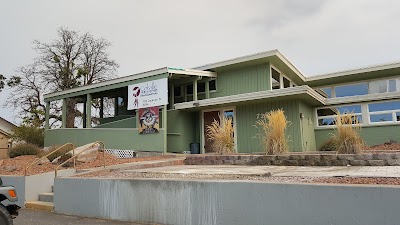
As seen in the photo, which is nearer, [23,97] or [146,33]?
[146,33]

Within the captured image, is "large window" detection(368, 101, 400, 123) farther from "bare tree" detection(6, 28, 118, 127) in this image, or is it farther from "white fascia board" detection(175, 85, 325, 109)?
"bare tree" detection(6, 28, 118, 127)

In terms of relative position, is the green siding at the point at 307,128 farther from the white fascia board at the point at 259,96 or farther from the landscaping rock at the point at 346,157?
the landscaping rock at the point at 346,157

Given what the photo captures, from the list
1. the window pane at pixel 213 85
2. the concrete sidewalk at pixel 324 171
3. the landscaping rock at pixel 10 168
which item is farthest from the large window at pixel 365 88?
the landscaping rock at pixel 10 168

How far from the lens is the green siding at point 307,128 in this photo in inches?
562

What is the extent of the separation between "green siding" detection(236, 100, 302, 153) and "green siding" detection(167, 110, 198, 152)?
2697 mm

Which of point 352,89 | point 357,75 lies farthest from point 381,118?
point 352,89

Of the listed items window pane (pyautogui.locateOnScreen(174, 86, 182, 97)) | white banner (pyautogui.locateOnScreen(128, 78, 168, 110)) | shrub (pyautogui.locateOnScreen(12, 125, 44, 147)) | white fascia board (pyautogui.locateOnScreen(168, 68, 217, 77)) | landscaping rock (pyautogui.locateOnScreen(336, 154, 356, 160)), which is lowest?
landscaping rock (pyautogui.locateOnScreen(336, 154, 356, 160))

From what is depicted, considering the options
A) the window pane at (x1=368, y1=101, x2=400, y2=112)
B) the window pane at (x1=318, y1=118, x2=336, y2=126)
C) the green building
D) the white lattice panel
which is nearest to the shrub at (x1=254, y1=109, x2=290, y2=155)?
the green building

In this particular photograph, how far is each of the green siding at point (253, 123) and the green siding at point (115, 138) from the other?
369cm

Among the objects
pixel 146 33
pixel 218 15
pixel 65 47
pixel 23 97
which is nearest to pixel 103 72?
pixel 65 47

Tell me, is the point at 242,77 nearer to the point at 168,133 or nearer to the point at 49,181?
the point at 168,133

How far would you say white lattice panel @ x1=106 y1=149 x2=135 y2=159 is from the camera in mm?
15973

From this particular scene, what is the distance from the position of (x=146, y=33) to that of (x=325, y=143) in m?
11.4

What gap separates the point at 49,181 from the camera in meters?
9.85
